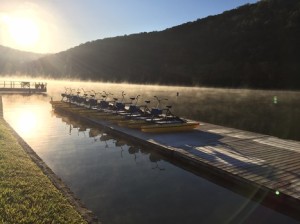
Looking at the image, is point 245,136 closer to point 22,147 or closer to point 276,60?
point 22,147

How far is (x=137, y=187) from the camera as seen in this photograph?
13828 millimetres

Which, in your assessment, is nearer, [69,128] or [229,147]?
[229,147]

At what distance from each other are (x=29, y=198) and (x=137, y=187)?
511cm

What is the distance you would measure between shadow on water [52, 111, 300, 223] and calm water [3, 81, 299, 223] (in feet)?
0.42

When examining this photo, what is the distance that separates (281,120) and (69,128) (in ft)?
83.5

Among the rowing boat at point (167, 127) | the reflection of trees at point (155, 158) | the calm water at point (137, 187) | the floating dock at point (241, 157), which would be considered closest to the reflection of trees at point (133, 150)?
the calm water at point (137, 187)

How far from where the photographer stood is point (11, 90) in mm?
68875

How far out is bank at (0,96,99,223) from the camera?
340 inches

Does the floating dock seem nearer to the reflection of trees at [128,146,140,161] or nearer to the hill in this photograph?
the reflection of trees at [128,146,140,161]

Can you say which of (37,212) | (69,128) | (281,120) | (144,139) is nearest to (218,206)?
(37,212)

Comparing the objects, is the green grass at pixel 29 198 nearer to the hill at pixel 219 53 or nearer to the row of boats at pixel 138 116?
the row of boats at pixel 138 116

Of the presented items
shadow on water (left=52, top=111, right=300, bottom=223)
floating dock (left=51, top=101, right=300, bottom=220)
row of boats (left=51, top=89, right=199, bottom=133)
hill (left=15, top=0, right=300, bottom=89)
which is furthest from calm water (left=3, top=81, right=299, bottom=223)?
hill (left=15, top=0, right=300, bottom=89)

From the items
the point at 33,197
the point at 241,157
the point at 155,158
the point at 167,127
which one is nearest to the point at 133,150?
the point at 155,158

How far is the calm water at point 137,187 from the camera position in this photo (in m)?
11.2
